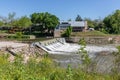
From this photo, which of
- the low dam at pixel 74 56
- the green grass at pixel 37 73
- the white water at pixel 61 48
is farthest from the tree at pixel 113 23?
the green grass at pixel 37 73

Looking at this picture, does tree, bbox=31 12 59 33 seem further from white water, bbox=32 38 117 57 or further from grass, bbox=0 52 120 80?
grass, bbox=0 52 120 80

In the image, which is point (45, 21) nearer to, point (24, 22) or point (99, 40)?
point (24, 22)

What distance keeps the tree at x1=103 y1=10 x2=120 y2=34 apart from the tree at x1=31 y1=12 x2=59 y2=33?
12394mm

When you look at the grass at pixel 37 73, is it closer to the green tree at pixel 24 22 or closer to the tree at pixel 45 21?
the tree at pixel 45 21

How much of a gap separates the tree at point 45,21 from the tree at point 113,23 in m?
12.4

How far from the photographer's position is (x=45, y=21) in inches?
2410

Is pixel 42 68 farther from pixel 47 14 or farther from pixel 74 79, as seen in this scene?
pixel 47 14

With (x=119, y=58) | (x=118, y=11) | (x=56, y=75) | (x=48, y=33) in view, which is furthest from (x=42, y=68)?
(x=118, y=11)

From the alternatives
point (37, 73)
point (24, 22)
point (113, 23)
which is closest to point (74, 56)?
point (37, 73)

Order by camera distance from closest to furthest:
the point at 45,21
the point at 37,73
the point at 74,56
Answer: the point at 37,73 < the point at 74,56 < the point at 45,21

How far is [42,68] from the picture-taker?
6.66m

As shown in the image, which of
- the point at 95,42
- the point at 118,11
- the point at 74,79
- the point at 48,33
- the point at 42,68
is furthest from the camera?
the point at 118,11

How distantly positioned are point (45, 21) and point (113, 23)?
1609 centimetres

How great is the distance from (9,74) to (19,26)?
61.5 meters
